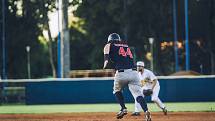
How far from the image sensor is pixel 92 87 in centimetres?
3312

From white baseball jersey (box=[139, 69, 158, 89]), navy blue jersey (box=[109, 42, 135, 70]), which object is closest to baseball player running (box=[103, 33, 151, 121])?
navy blue jersey (box=[109, 42, 135, 70])

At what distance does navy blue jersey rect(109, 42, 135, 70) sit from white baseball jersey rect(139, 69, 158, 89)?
17.6 ft

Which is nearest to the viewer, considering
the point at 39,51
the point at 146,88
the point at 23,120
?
the point at 23,120

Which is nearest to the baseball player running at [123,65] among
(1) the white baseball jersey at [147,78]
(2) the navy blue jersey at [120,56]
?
(2) the navy blue jersey at [120,56]

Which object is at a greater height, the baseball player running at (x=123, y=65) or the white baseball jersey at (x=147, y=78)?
the baseball player running at (x=123, y=65)

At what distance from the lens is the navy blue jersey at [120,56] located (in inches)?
641

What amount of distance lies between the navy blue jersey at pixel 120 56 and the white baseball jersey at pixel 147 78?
5.36m

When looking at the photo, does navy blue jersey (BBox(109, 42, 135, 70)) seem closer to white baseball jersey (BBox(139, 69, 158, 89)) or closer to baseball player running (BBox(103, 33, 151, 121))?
baseball player running (BBox(103, 33, 151, 121))

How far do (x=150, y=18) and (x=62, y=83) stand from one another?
93.8ft

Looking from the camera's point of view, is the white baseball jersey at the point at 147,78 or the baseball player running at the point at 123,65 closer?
the baseball player running at the point at 123,65

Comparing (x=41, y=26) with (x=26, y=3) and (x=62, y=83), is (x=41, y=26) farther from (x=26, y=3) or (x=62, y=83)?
(x=62, y=83)

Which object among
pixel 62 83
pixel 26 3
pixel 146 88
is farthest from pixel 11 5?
pixel 146 88

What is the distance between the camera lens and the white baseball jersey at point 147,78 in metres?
21.8

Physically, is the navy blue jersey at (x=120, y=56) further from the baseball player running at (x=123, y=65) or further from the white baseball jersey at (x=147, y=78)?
the white baseball jersey at (x=147, y=78)
